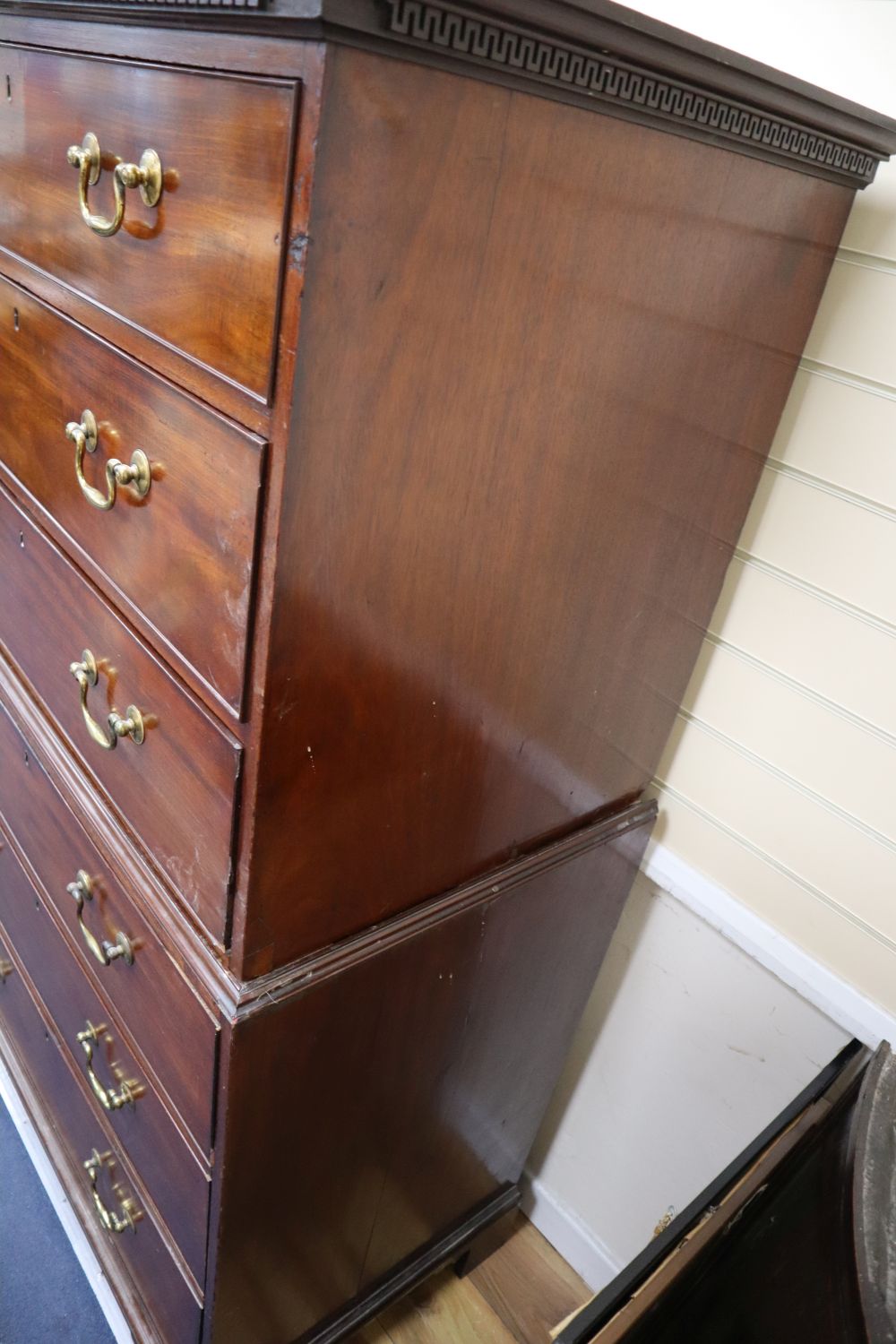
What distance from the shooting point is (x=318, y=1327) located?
3.57ft

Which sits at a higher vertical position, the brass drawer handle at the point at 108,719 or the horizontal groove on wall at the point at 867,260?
the horizontal groove on wall at the point at 867,260

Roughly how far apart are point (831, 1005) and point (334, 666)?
659 mm

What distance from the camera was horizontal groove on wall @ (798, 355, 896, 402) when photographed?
773 mm

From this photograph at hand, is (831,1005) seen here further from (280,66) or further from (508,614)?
(280,66)

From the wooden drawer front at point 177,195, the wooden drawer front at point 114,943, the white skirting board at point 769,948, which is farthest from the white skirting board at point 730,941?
the wooden drawer front at point 177,195

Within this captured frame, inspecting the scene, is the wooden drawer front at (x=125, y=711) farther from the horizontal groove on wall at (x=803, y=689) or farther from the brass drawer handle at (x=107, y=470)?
the horizontal groove on wall at (x=803, y=689)

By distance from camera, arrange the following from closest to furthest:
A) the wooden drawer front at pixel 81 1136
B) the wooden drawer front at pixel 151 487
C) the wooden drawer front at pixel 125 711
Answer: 1. the wooden drawer front at pixel 151 487
2. the wooden drawer front at pixel 125 711
3. the wooden drawer front at pixel 81 1136

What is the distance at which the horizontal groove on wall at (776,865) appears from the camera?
0.89 metres

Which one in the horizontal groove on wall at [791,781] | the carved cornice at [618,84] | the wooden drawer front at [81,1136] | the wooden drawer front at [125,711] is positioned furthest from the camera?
the wooden drawer front at [81,1136]

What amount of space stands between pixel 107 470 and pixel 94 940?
486mm

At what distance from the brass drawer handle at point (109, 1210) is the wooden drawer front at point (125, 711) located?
51cm

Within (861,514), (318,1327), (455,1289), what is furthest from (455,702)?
(455,1289)

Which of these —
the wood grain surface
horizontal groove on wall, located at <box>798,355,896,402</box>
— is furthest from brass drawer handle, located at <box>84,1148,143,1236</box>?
→ horizontal groove on wall, located at <box>798,355,896,402</box>

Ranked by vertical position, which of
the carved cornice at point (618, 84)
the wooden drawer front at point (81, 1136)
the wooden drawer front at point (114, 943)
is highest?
the carved cornice at point (618, 84)
